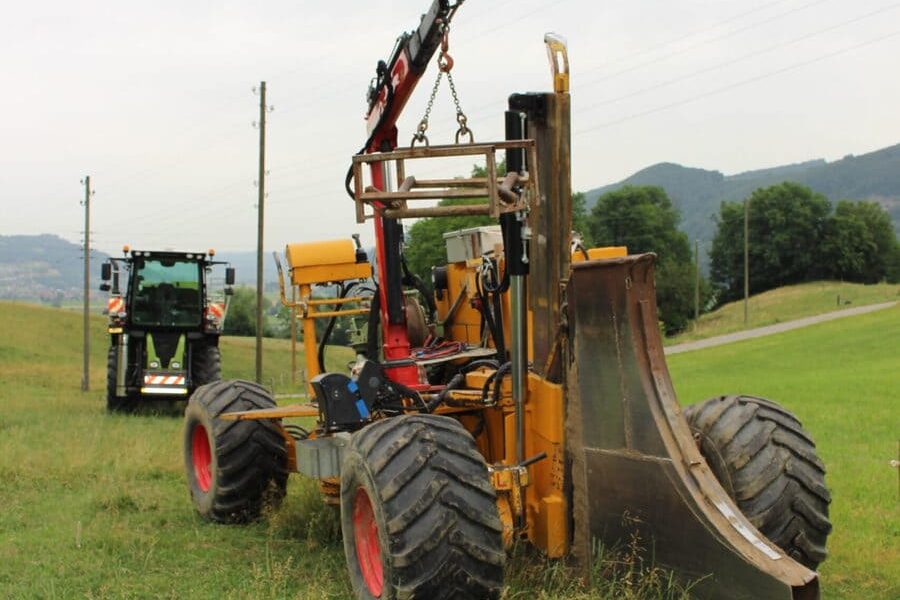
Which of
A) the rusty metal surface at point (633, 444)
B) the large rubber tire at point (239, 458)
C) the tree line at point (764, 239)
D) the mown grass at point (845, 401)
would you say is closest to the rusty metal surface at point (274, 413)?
the large rubber tire at point (239, 458)

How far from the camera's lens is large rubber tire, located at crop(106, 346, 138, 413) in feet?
68.9

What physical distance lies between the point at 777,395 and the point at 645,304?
2068 centimetres

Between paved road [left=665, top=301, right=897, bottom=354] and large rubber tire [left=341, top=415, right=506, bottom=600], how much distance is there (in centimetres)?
4659

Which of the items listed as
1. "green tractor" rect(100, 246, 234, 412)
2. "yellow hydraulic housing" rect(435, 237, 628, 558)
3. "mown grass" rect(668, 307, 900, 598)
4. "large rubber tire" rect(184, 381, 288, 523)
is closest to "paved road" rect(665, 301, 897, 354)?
"mown grass" rect(668, 307, 900, 598)

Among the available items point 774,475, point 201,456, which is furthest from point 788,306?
point 774,475

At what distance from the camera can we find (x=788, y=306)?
74.4m

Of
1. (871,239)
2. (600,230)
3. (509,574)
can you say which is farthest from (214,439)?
(871,239)

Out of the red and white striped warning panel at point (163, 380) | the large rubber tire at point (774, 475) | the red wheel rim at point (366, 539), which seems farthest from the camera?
the red and white striped warning panel at point (163, 380)

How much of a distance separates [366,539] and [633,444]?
1.64m

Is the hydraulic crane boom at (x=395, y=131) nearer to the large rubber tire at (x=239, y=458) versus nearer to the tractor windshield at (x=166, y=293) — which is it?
the large rubber tire at (x=239, y=458)

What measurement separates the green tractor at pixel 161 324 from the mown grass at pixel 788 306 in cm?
4199

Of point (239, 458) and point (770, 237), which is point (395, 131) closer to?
point (239, 458)

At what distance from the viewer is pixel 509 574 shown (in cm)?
608

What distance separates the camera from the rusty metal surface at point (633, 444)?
5.48 metres
